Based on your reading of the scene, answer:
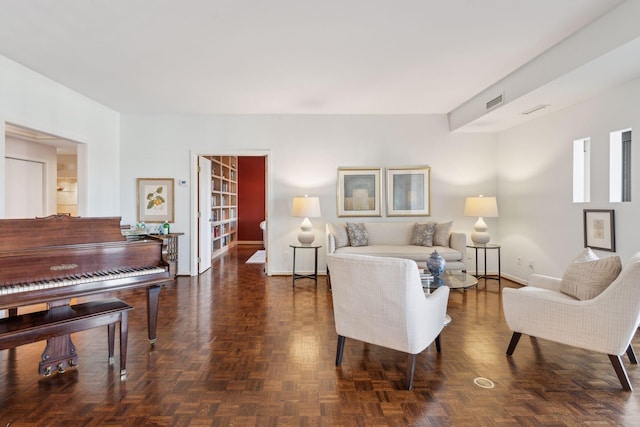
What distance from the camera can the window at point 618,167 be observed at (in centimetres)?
360

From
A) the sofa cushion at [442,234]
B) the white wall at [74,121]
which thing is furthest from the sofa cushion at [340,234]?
the white wall at [74,121]

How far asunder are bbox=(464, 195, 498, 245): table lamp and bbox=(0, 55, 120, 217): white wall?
572 centimetres

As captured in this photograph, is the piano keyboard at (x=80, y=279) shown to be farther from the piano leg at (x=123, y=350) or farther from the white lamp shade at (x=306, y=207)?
the white lamp shade at (x=306, y=207)

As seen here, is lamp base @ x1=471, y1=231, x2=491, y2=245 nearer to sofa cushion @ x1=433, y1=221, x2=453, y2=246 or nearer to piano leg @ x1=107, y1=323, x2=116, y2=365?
sofa cushion @ x1=433, y1=221, x2=453, y2=246

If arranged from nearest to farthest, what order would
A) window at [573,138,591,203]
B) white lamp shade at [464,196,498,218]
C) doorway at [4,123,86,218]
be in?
1. window at [573,138,591,203]
2. white lamp shade at [464,196,498,218]
3. doorway at [4,123,86,218]

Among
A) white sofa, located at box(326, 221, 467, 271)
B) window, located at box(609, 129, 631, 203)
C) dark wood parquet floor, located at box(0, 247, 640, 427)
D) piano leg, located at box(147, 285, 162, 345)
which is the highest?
window, located at box(609, 129, 631, 203)

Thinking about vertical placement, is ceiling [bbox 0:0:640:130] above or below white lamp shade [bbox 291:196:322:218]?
above

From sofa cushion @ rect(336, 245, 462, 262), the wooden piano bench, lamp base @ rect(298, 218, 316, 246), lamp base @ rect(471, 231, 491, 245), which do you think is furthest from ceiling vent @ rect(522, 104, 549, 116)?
the wooden piano bench

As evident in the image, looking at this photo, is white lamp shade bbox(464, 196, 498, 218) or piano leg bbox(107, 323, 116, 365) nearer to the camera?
piano leg bbox(107, 323, 116, 365)

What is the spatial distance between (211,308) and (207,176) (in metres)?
3.00

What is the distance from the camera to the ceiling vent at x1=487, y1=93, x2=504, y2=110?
4225 millimetres

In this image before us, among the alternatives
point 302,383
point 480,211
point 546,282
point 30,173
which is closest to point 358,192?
point 480,211

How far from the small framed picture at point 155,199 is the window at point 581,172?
5897 mm

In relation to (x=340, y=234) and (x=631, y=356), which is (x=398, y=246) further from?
(x=631, y=356)
